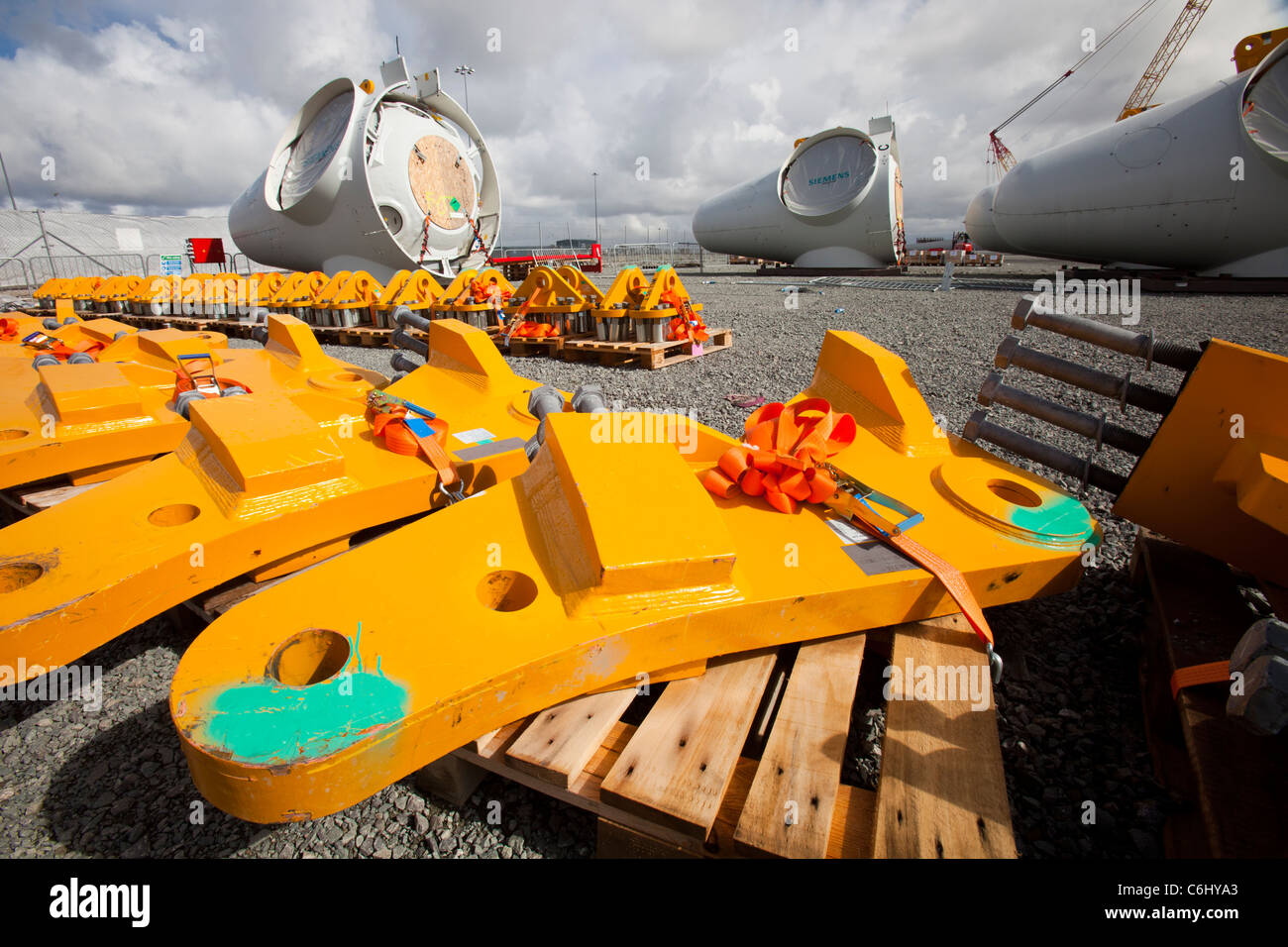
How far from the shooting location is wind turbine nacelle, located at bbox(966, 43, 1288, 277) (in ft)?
43.5

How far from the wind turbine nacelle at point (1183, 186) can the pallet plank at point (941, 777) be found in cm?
1914

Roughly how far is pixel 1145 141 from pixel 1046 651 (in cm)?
1952

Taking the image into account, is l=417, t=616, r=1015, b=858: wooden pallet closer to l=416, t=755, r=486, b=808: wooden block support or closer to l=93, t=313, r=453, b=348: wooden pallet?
l=416, t=755, r=486, b=808: wooden block support

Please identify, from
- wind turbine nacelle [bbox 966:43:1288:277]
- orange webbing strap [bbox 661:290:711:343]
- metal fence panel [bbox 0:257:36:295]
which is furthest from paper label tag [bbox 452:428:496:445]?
metal fence panel [bbox 0:257:36:295]

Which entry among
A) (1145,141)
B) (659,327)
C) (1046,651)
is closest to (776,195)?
(1145,141)

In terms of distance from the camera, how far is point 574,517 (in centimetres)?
173

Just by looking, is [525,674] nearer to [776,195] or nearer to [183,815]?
[183,815]

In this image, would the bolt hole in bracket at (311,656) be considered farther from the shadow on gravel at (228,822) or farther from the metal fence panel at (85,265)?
the metal fence panel at (85,265)

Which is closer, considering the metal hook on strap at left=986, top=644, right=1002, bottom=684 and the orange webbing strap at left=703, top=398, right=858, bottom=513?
the metal hook on strap at left=986, top=644, right=1002, bottom=684

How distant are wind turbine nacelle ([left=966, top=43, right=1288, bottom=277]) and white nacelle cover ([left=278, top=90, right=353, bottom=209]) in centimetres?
2068

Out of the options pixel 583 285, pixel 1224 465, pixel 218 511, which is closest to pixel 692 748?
pixel 218 511

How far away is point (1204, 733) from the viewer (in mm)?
1517
